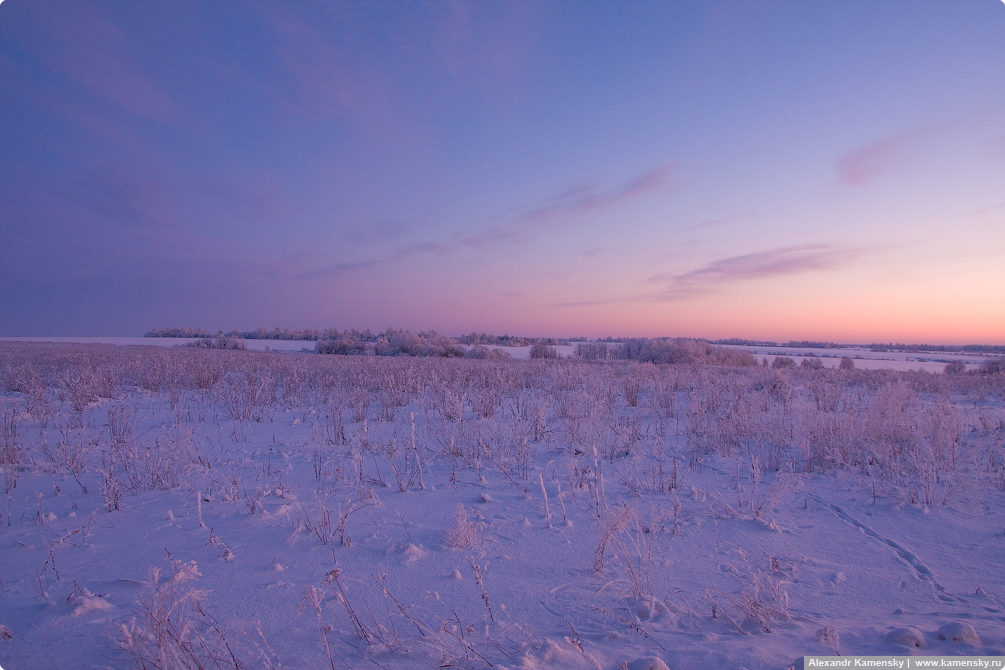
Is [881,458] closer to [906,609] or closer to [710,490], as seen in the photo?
[710,490]

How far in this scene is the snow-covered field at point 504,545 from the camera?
2.00 metres

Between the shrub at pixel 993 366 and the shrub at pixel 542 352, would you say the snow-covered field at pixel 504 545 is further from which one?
the shrub at pixel 542 352

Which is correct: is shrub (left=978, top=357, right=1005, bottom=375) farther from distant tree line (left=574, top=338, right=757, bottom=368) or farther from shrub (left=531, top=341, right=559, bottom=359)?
shrub (left=531, top=341, right=559, bottom=359)

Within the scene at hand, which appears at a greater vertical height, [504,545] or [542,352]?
[542,352]

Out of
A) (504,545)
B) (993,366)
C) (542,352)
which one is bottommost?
(504,545)

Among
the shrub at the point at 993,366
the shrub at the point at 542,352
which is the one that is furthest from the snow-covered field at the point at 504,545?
the shrub at the point at 542,352

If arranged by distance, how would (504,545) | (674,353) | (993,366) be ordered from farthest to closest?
(674,353) → (993,366) → (504,545)

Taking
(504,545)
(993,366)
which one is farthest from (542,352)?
(504,545)

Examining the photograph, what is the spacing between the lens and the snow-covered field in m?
2.00

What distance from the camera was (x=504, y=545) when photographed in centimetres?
311

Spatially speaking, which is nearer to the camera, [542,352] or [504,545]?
[504,545]

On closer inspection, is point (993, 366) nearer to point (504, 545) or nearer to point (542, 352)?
point (542, 352)

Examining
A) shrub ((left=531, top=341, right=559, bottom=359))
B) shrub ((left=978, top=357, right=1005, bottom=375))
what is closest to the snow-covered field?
shrub ((left=978, top=357, right=1005, bottom=375))

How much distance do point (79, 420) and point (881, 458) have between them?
10.0 m
